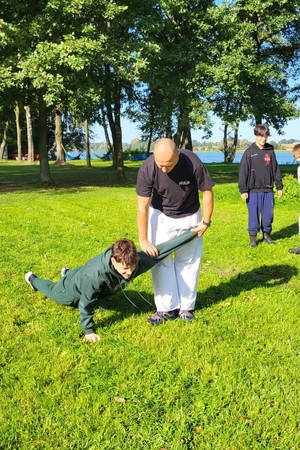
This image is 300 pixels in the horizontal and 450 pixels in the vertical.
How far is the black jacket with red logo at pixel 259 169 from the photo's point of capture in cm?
847

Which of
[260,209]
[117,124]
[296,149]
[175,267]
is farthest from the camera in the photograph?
[117,124]

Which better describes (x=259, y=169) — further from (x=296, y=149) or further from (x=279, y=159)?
(x=279, y=159)

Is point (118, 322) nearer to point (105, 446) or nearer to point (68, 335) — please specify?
point (68, 335)

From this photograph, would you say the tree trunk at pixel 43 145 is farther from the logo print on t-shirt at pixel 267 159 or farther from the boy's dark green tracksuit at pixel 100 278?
the boy's dark green tracksuit at pixel 100 278

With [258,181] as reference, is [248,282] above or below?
below

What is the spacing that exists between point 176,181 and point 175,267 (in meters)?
1.07

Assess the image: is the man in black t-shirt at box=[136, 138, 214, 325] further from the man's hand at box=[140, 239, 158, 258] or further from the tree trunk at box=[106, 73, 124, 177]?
the tree trunk at box=[106, 73, 124, 177]

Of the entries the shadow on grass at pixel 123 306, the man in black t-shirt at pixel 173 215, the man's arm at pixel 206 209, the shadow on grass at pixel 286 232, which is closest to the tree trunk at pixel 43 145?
the shadow on grass at pixel 286 232

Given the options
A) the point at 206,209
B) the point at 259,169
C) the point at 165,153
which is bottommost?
the point at 206,209

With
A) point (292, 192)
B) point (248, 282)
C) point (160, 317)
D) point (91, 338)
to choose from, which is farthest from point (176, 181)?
point (292, 192)

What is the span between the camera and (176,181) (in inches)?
179

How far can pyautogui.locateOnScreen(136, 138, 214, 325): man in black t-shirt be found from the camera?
450 centimetres

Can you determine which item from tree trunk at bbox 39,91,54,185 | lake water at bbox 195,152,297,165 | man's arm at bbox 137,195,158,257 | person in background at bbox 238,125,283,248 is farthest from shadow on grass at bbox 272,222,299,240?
lake water at bbox 195,152,297,165

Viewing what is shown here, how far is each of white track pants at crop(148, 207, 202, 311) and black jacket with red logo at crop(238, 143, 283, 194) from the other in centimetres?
392
